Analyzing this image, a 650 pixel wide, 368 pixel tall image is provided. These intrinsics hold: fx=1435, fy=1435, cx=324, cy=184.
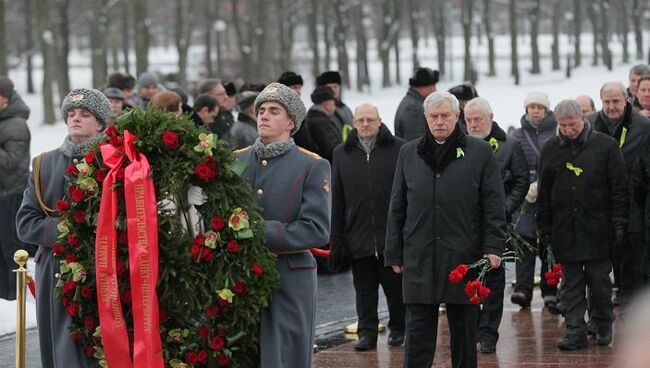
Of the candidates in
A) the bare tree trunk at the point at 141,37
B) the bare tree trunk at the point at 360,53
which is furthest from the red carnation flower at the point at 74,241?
the bare tree trunk at the point at 360,53

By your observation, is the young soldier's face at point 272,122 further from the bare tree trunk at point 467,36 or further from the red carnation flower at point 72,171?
the bare tree trunk at point 467,36

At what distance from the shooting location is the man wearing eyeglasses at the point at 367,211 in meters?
11.5

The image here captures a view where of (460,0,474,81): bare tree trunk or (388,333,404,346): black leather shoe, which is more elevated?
(460,0,474,81): bare tree trunk

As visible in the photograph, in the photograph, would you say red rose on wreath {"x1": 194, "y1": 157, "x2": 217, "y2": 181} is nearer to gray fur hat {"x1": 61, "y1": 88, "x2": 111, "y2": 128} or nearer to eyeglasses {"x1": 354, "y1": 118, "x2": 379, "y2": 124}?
gray fur hat {"x1": 61, "y1": 88, "x2": 111, "y2": 128}

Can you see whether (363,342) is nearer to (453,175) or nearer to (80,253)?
(453,175)

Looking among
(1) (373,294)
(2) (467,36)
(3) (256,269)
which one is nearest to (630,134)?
(1) (373,294)

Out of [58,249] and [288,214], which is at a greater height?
[288,214]

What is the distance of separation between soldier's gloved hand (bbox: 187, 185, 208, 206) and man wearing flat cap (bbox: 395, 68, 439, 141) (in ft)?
21.2

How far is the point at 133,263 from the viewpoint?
6.95 meters

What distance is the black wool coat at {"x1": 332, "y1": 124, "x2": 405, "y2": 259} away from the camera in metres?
11.5

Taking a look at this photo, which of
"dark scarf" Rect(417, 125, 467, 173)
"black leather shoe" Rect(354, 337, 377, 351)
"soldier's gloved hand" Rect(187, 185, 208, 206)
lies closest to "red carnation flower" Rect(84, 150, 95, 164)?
"soldier's gloved hand" Rect(187, 185, 208, 206)

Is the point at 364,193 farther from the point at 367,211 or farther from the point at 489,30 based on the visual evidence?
the point at 489,30

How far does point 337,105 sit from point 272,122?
9005 mm

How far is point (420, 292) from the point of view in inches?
356
